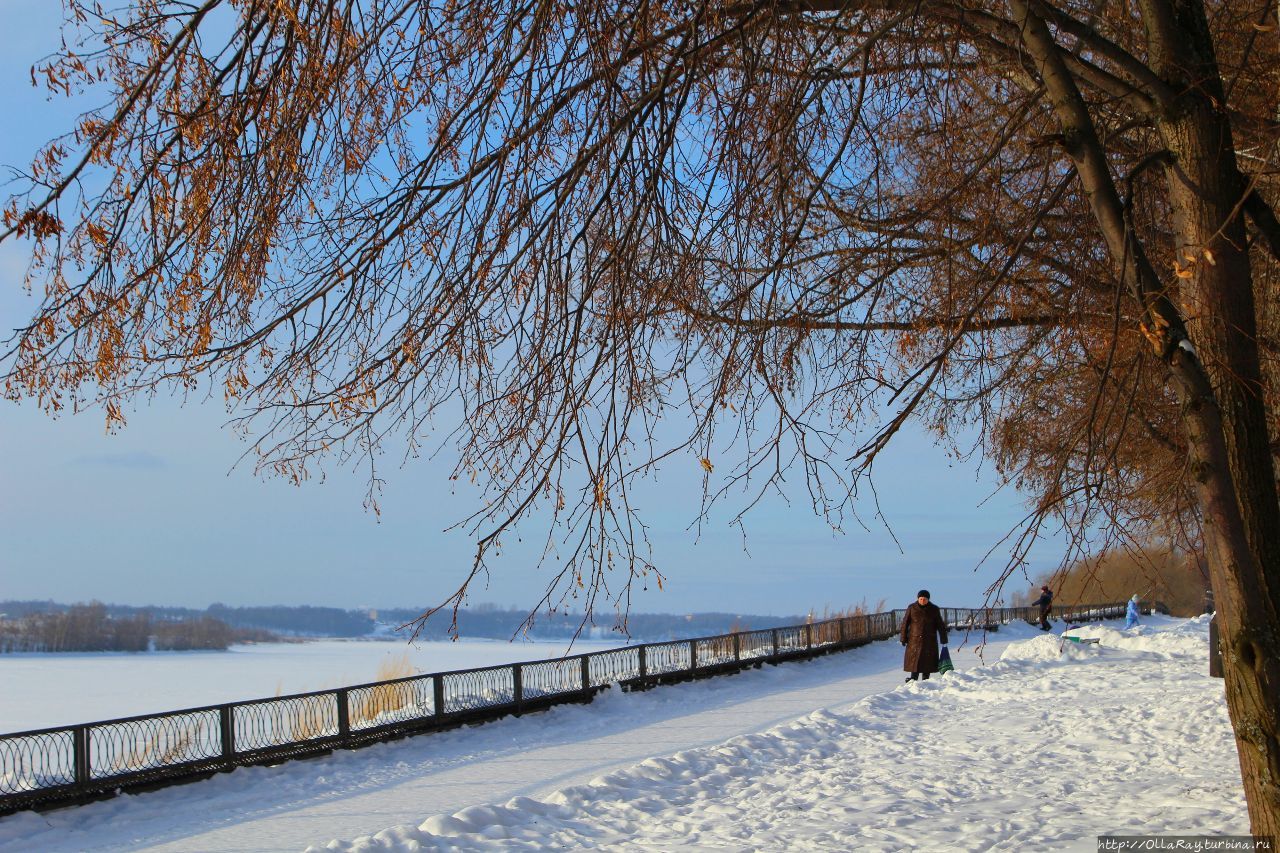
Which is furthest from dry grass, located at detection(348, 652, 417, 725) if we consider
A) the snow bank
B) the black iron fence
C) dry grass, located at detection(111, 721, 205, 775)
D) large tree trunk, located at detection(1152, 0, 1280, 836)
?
large tree trunk, located at detection(1152, 0, 1280, 836)

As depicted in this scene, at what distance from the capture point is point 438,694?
16453 mm

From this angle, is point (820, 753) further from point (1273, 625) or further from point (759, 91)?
point (759, 91)

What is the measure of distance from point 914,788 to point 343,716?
8292 millimetres

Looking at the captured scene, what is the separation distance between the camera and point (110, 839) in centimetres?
1020

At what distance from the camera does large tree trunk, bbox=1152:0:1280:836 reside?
5.50m

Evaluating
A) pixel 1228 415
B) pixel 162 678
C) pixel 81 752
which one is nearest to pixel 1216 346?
pixel 1228 415

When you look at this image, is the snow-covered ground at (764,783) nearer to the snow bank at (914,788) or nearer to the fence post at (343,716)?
the snow bank at (914,788)

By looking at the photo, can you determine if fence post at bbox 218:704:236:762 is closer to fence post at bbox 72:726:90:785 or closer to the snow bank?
fence post at bbox 72:726:90:785

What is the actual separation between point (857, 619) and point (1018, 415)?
21.9m

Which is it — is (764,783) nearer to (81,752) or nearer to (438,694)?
(81,752)

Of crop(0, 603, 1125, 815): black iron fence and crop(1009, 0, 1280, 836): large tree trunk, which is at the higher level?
crop(1009, 0, 1280, 836): large tree trunk

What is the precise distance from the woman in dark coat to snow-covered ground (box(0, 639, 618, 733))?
19.7 ft

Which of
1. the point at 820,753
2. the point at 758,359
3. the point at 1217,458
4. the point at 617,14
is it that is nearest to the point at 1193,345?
the point at 1217,458

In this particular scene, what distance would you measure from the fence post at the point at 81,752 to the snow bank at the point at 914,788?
503cm
